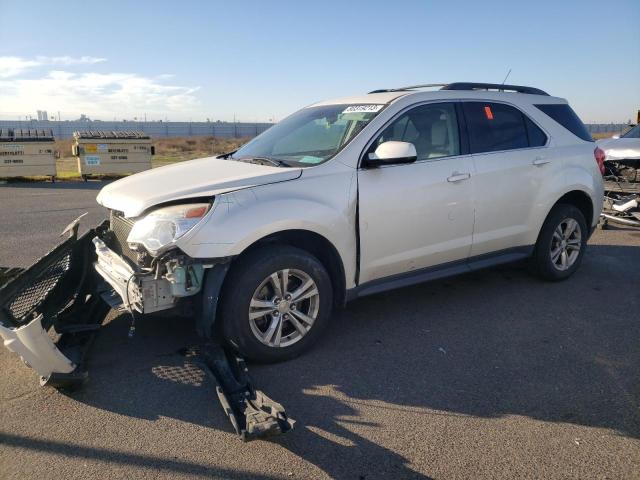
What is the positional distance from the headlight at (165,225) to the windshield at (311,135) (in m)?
0.98

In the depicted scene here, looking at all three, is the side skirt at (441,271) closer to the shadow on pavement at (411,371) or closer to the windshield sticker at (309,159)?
the shadow on pavement at (411,371)

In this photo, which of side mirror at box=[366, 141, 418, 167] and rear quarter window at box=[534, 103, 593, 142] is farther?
rear quarter window at box=[534, 103, 593, 142]

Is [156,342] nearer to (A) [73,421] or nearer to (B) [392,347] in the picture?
(A) [73,421]

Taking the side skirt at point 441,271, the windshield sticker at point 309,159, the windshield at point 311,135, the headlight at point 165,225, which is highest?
the windshield at point 311,135

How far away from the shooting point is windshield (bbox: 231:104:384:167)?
425 centimetres

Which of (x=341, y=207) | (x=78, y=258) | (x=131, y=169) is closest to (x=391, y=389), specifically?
(x=341, y=207)

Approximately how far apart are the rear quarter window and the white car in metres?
0.02

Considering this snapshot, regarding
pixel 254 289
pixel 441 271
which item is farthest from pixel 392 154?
pixel 254 289

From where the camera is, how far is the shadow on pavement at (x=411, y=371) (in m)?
3.09

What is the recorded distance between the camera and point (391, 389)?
11.4ft

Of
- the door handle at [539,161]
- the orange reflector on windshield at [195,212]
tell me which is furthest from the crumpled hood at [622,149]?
the orange reflector on windshield at [195,212]

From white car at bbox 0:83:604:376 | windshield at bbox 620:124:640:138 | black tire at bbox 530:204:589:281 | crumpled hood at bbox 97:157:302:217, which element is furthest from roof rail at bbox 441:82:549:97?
windshield at bbox 620:124:640:138

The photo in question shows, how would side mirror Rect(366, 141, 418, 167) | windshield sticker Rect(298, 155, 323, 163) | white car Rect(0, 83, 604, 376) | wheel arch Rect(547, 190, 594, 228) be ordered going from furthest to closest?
1. wheel arch Rect(547, 190, 594, 228)
2. windshield sticker Rect(298, 155, 323, 163)
3. side mirror Rect(366, 141, 418, 167)
4. white car Rect(0, 83, 604, 376)

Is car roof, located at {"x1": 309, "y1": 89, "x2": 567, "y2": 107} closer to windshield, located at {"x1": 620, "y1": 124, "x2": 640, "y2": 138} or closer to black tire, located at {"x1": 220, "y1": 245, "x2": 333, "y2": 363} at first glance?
black tire, located at {"x1": 220, "y1": 245, "x2": 333, "y2": 363}
